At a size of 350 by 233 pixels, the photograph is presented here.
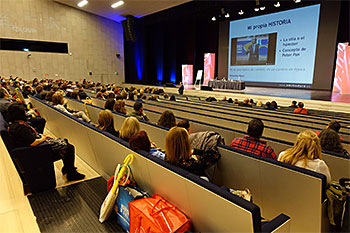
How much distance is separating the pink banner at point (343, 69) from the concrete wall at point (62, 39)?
16.4 metres

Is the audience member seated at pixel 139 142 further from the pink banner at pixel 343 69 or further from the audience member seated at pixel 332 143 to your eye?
the pink banner at pixel 343 69

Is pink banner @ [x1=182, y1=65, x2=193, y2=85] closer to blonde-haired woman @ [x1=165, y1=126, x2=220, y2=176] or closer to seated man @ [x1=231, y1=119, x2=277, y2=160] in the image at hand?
seated man @ [x1=231, y1=119, x2=277, y2=160]

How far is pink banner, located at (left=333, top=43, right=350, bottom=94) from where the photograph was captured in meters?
10.3

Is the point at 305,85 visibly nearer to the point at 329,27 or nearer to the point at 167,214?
the point at 329,27

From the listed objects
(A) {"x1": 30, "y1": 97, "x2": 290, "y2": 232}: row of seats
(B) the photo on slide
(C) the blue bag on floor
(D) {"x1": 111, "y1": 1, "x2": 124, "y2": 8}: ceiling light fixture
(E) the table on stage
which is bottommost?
(C) the blue bag on floor

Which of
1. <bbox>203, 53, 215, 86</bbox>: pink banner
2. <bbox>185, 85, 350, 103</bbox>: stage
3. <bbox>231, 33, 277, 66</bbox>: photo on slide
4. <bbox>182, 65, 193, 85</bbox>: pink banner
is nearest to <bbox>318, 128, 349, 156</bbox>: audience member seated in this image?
<bbox>185, 85, 350, 103</bbox>: stage

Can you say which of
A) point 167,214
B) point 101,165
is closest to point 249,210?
point 167,214

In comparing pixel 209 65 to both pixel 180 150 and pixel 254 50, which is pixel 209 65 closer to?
pixel 254 50

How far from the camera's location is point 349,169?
209 centimetres

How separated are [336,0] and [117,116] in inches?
498

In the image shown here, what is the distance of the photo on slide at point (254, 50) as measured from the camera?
531 inches

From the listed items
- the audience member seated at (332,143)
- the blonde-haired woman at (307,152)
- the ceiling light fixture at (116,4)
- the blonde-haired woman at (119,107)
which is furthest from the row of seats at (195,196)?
the ceiling light fixture at (116,4)

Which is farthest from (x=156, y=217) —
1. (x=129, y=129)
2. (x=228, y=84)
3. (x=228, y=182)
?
(x=228, y=84)

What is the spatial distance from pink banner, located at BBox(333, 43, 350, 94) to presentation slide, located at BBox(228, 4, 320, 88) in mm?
1306
